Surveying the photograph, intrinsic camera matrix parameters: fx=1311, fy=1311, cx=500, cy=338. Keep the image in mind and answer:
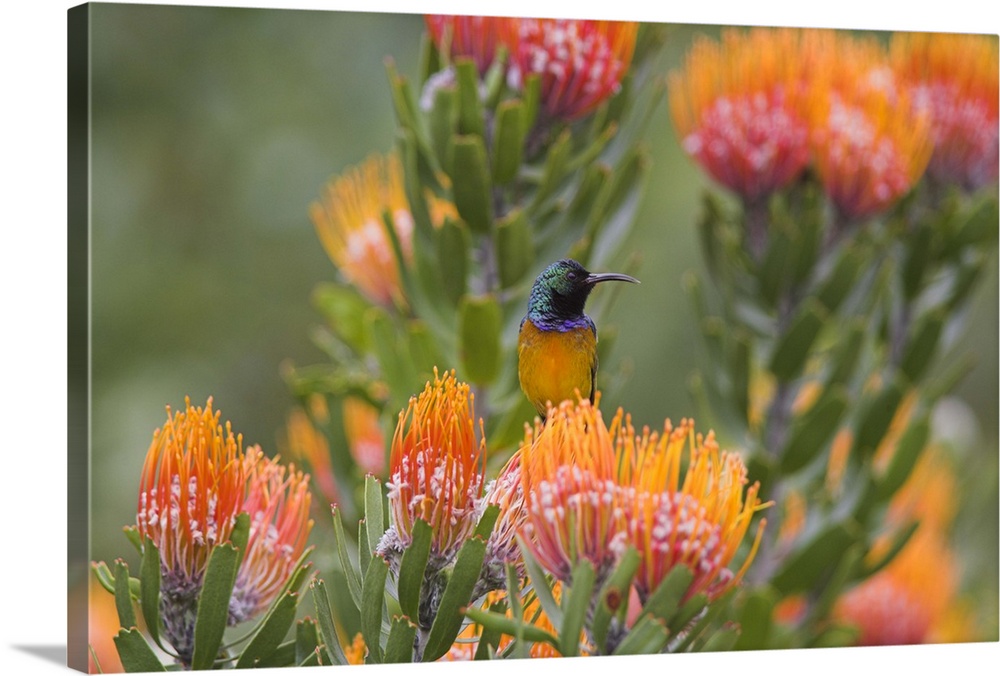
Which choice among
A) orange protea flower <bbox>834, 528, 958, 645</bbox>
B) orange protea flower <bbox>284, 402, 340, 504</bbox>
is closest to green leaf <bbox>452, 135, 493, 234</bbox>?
orange protea flower <bbox>284, 402, 340, 504</bbox>

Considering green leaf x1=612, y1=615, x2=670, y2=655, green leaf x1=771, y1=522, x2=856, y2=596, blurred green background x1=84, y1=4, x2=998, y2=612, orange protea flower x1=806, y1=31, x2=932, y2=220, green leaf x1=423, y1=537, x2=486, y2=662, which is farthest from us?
orange protea flower x1=806, y1=31, x2=932, y2=220

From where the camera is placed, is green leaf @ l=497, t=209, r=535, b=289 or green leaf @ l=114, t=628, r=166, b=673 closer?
green leaf @ l=114, t=628, r=166, b=673

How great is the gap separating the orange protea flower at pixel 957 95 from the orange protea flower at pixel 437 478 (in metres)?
1.24

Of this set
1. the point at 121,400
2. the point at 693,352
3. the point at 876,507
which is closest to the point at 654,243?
the point at 693,352

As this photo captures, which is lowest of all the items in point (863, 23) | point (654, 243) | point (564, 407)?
point (564, 407)

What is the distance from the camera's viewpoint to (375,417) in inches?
82.0

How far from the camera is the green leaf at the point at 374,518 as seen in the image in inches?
62.1

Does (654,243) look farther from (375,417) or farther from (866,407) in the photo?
(375,417)

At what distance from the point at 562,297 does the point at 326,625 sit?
0.56 m

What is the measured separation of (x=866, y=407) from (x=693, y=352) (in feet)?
1.06

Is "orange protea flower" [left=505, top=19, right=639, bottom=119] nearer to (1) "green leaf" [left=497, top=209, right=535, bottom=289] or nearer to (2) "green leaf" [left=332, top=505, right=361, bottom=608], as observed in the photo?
(1) "green leaf" [left=497, top=209, right=535, bottom=289]

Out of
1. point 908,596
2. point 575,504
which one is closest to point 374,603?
point 575,504

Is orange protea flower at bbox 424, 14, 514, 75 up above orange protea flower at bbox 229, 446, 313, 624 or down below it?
above

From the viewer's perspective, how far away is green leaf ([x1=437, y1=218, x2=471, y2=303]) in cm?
187
